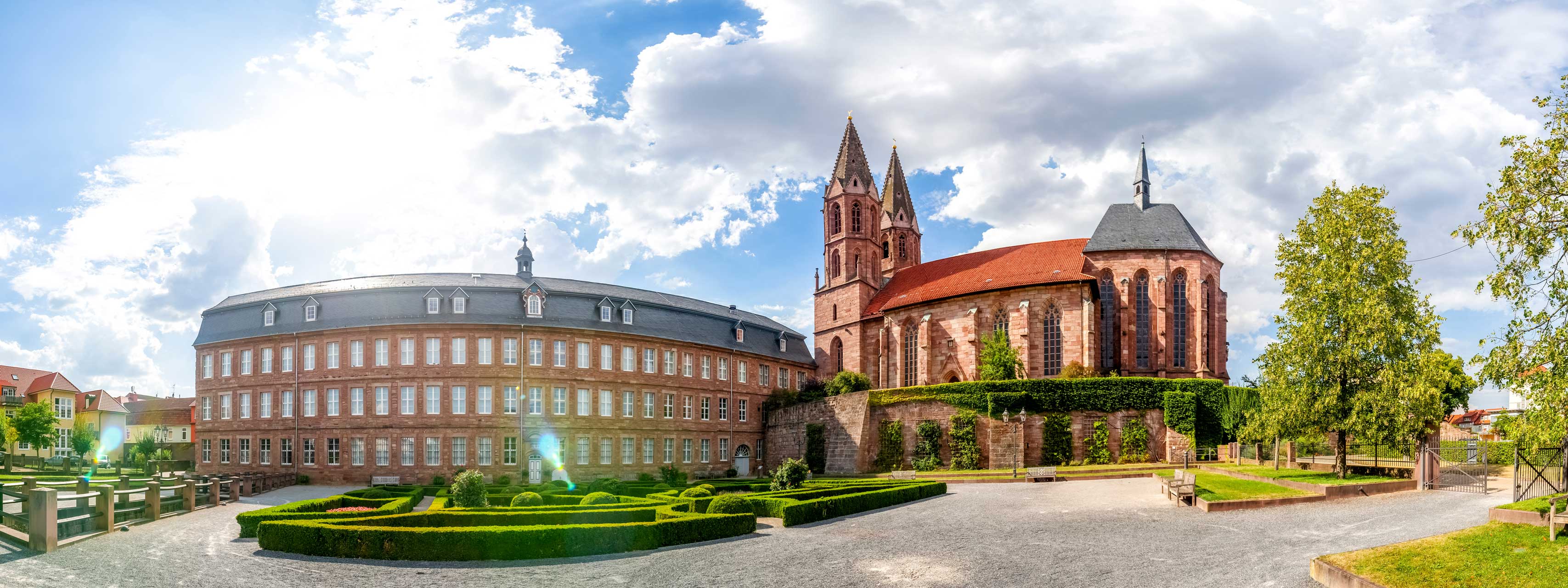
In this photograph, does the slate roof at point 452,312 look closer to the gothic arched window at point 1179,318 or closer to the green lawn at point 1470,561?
the gothic arched window at point 1179,318

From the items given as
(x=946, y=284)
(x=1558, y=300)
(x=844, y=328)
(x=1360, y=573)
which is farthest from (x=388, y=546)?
(x=844, y=328)

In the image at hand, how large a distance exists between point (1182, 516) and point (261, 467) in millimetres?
46373

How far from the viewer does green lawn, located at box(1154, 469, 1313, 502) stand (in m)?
26.6

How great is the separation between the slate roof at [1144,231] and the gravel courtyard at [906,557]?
3313 centimetres

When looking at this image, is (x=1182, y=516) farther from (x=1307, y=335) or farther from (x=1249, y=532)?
(x=1307, y=335)

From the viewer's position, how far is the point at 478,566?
1836 centimetres

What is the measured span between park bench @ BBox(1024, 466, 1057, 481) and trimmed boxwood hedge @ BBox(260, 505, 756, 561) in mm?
19790

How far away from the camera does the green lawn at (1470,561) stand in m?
13.9

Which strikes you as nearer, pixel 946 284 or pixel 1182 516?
pixel 1182 516

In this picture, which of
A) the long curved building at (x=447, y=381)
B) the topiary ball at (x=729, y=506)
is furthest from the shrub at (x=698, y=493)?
the long curved building at (x=447, y=381)

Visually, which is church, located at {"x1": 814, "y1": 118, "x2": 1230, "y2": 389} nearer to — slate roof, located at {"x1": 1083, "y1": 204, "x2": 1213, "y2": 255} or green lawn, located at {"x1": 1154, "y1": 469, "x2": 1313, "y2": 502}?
slate roof, located at {"x1": 1083, "y1": 204, "x2": 1213, "y2": 255}

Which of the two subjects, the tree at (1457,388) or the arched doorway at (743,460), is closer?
the tree at (1457,388)

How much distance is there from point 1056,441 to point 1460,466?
61.5ft

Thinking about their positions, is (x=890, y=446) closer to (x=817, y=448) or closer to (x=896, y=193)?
(x=817, y=448)
